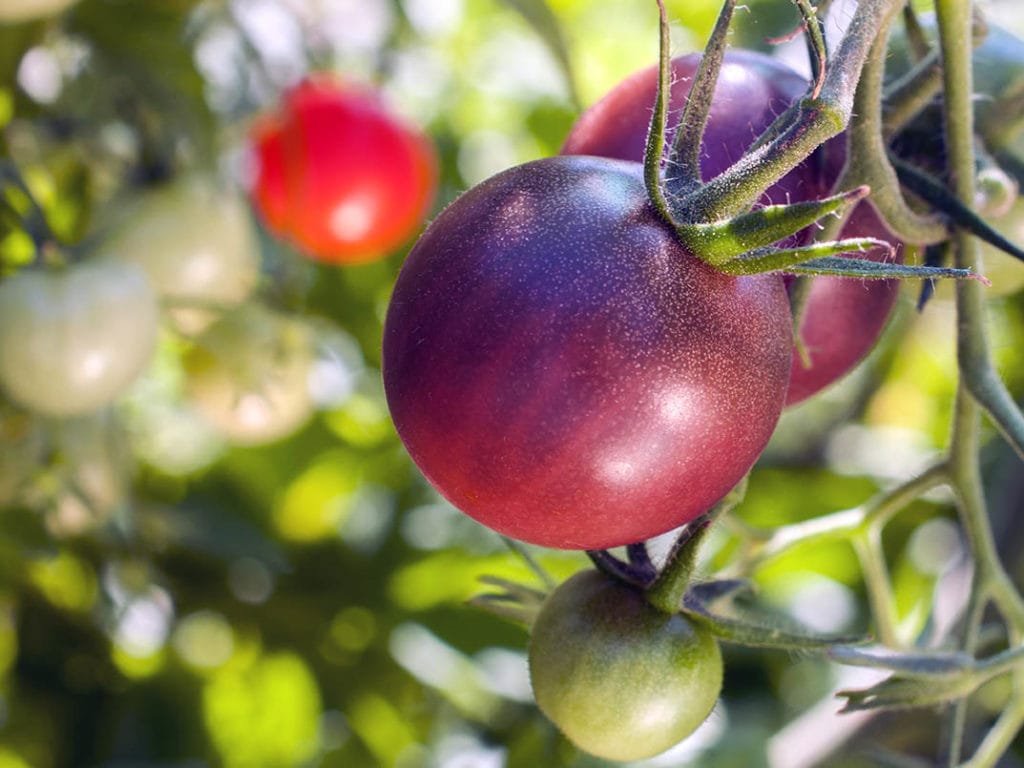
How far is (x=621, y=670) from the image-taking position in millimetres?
393

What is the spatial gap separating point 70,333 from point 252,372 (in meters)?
0.20

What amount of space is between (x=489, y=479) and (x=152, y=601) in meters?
0.68

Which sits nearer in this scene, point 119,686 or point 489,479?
point 489,479

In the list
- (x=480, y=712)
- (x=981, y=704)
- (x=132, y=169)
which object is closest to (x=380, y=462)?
(x=480, y=712)

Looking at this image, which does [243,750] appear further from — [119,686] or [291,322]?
[291,322]

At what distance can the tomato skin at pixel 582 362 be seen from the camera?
30 centimetres

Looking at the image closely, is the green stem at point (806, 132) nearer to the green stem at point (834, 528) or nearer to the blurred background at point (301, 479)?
the green stem at point (834, 528)

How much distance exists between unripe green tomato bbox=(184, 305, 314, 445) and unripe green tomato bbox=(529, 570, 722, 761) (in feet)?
1.72

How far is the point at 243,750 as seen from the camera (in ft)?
3.78

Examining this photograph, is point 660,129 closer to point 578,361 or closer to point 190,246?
point 578,361

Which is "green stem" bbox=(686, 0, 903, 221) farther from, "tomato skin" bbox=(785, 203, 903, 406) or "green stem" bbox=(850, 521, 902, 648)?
"green stem" bbox=(850, 521, 902, 648)

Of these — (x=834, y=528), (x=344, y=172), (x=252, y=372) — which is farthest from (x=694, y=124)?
(x=344, y=172)

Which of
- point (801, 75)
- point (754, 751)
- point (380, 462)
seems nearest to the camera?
point (801, 75)

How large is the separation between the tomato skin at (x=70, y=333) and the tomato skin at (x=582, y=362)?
0.43 metres
